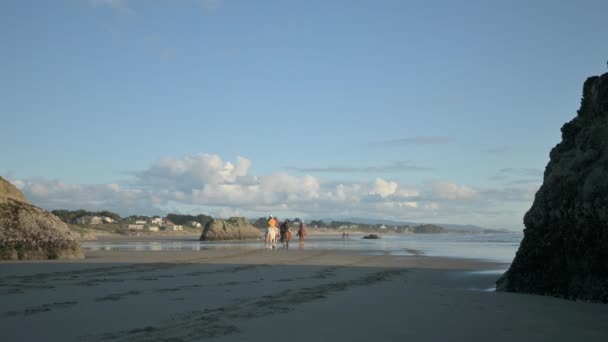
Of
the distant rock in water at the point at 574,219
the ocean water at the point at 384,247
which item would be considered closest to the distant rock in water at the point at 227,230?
the ocean water at the point at 384,247

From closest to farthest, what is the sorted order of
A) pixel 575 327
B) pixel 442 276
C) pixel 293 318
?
1. pixel 575 327
2. pixel 293 318
3. pixel 442 276

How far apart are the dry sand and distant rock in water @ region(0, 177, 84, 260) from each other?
6816 millimetres

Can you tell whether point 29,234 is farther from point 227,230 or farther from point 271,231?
point 227,230

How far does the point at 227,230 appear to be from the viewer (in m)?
47.0

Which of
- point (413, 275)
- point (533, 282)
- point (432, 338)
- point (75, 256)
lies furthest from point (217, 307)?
point (75, 256)

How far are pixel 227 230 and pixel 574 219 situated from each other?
40792 millimetres

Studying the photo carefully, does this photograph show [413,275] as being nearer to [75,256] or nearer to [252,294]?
[252,294]

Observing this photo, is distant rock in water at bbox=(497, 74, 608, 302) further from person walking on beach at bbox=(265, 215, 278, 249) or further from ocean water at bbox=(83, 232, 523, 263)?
person walking on beach at bbox=(265, 215, 278, 249)

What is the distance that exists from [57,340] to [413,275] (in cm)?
895

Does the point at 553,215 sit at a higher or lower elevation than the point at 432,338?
higher

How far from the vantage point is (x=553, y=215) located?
8.67 m

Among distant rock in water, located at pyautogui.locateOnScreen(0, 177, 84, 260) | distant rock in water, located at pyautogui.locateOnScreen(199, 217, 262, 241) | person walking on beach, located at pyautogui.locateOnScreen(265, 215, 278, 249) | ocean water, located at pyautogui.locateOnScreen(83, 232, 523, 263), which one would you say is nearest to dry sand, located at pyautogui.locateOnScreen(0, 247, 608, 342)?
distant rock in water, located at pyautogui.locateOnScreen(0, 177, 84, 260)

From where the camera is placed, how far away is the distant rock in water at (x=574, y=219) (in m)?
7.63

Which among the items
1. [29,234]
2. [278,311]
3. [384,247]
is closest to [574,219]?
[278,311]
